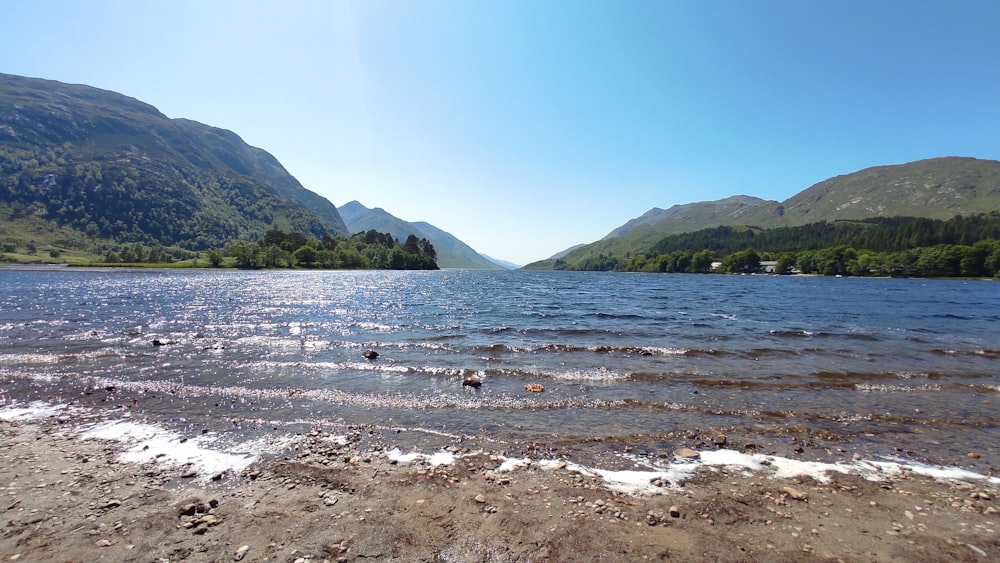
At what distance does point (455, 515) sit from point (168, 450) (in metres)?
9.15

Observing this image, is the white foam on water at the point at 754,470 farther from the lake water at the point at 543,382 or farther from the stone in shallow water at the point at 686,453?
the lake water at the point at 543,382

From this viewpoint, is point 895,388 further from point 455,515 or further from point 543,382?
point 455,515

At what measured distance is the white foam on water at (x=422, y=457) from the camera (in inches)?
448

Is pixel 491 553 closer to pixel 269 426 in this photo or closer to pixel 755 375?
pixel 269 426

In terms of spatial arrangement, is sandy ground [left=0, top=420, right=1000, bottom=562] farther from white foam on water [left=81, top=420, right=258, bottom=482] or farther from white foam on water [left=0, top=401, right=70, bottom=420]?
white foam on water [left=0, top=401, right=70, bottom=420]

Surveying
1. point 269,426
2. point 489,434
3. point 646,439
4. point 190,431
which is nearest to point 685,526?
point 646,439

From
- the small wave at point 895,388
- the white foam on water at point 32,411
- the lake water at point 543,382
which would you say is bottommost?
the small wave at point 895,388

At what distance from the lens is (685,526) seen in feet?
27.1

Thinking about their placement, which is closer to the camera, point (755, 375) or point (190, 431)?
point (190, 431)

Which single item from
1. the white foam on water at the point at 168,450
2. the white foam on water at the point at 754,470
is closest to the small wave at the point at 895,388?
the white foam on water at the point at 754,470

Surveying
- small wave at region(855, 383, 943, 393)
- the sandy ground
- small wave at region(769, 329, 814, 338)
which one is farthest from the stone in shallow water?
small wave at region(769, 329, 814, 338)

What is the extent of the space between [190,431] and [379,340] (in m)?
17.1

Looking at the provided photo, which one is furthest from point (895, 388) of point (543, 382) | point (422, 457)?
point (422, 457)

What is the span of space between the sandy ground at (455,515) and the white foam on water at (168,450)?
42cm
